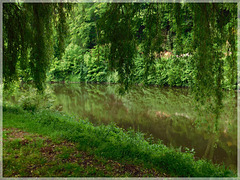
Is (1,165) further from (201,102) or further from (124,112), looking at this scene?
(124,112)

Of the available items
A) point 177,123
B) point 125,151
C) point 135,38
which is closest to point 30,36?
point 135,38

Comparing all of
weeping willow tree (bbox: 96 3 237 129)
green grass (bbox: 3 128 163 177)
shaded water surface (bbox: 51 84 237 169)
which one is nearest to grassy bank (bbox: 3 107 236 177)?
green grass (bbox: 3 128 163 177)

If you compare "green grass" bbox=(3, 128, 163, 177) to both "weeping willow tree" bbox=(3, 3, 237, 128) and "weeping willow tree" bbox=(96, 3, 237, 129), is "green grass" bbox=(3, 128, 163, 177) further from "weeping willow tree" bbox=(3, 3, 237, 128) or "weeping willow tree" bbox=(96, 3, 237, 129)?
"weeping willow tree" bbox=(96, 3, 237, 129)

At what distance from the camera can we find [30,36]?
10.9 feet

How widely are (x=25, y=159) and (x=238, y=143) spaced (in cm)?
702

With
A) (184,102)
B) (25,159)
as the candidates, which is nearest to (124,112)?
(184,102)

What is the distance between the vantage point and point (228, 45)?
3.15 meters

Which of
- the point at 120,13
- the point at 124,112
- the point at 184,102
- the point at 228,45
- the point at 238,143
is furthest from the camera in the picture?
the point at 184,102

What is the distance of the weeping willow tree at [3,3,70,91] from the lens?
3.24m

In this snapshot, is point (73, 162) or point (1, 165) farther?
point (73, 162)

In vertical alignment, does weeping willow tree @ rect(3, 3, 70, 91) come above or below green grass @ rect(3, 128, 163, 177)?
above

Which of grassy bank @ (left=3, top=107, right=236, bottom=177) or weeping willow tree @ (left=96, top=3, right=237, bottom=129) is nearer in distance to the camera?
weeping willow tree @ (left=96, top=3, right=237, bottom=129)

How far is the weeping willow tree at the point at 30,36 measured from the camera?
3.24 m

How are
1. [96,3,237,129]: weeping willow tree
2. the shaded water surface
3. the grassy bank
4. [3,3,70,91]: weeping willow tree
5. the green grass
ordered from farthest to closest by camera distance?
the shaded water surface → the grassy bank → the green grass → [3,3,70,91]: weeping willow tree → [96,3,237,129]: weeping willow tree
